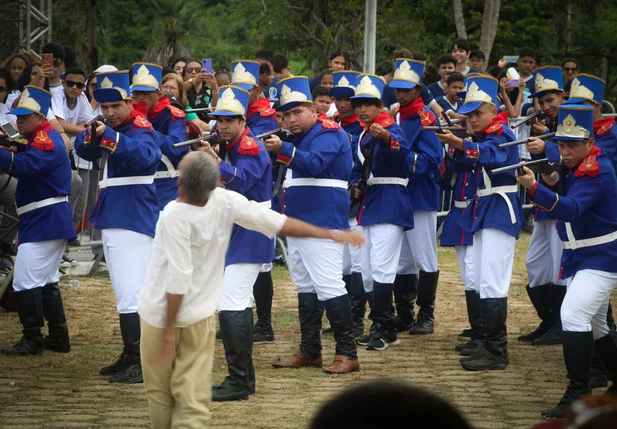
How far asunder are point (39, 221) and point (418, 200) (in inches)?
128

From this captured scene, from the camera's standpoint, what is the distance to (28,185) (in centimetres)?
793

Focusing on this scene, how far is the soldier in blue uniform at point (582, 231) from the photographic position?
6.43 meters

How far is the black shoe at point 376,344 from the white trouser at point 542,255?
144cm

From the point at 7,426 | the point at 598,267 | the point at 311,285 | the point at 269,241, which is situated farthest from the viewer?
the point at 311,285

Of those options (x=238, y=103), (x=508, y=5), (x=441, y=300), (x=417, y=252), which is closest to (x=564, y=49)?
(x=508, y=5)

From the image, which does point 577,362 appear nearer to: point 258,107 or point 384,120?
point 384,120

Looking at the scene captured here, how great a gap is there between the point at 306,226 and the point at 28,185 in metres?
3.52

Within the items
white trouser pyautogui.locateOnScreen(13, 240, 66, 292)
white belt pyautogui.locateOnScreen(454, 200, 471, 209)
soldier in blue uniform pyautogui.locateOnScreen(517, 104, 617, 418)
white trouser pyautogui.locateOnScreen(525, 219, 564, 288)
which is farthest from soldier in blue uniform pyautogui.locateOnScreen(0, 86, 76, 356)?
white trouser pyautogui.locateOnScreen(525, 219, 564, 288)

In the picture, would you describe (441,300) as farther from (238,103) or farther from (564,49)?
(564,49)

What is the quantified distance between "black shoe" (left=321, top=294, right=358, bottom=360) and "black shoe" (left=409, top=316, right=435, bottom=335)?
1660 mm

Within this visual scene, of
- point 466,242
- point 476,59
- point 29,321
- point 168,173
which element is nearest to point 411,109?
point 466,242

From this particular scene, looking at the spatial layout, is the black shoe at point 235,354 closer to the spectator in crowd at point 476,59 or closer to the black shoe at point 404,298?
the black shoe at point 404,298

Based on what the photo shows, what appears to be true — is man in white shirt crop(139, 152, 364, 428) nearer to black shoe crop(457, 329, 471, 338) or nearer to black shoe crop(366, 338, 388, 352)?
black shoe crop(366, 338, 388, 352)

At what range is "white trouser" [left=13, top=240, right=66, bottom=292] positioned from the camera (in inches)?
313
